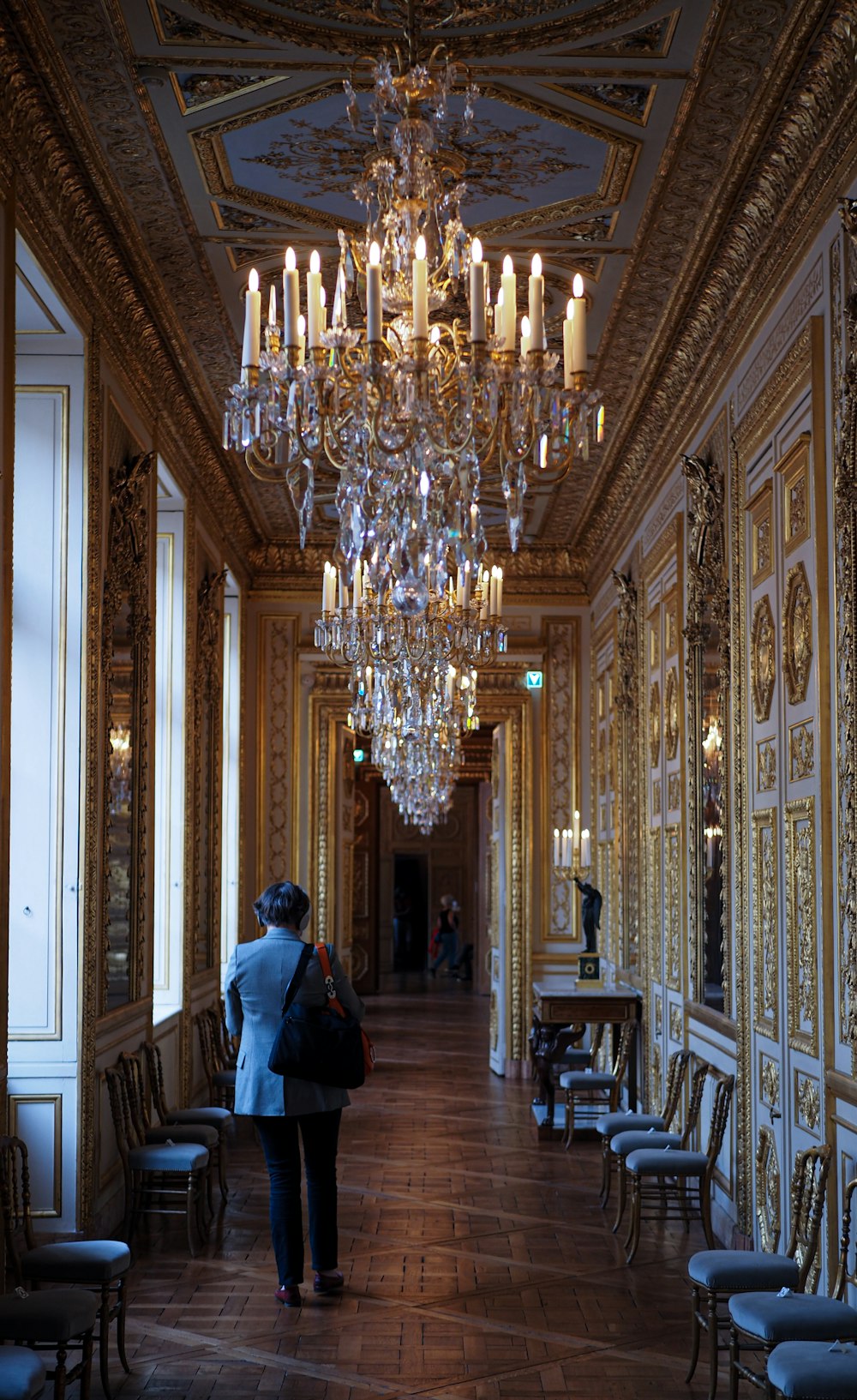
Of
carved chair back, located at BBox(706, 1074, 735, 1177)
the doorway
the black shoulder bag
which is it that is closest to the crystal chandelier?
the black shoulder bag

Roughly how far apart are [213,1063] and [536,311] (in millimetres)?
6549

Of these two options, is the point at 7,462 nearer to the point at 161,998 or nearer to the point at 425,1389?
the point at 425,1389

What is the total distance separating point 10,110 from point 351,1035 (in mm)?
3625

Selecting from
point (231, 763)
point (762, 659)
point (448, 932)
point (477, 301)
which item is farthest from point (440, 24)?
point (448, 932)

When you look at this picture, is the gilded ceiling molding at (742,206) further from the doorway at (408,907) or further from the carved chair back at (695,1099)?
the doorway at (408,907)

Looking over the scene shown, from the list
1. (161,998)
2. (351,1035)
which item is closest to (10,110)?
(351,1035)

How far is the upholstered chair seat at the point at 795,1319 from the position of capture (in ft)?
13.1

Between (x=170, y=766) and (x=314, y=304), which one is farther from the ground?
(x=314, y=304)

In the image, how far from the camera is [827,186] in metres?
5.11

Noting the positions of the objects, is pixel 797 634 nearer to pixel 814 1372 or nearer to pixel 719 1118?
pixel 719 1118

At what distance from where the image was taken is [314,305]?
14.5 ft

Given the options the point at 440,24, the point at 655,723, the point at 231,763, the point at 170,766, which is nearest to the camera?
the point at 440,24

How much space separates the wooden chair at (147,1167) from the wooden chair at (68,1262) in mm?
1654

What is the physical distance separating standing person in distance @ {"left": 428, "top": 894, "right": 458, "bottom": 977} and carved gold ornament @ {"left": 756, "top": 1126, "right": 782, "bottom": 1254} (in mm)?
19912
